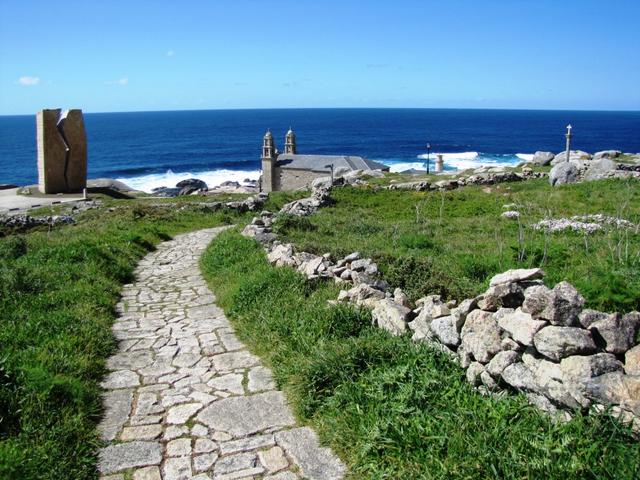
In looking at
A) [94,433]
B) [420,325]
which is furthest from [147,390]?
[420,325]

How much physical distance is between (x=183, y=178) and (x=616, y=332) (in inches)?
3022

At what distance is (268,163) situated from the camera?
5559 cm

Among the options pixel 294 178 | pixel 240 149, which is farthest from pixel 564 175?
pixel 240 149

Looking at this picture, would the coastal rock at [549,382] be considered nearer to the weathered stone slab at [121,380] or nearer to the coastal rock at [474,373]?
the coastal rock at [474,373]

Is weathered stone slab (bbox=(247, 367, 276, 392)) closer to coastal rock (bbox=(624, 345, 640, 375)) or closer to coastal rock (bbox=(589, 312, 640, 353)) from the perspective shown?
coastal rock (bbox=(589, 312, 640, 353))

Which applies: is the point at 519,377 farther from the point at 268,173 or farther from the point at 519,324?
the point at 268,173

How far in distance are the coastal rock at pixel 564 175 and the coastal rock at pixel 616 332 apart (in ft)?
69.5

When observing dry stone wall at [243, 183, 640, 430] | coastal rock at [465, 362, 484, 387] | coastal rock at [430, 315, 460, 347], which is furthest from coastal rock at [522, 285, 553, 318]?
coastal rock at [430, 315, 460, 347]

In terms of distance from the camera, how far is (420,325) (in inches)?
228

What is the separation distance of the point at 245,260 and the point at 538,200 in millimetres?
12364

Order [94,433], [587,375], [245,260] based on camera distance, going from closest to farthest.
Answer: [587,375] < [94,433] < [245,260]

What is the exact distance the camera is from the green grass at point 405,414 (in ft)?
11.7

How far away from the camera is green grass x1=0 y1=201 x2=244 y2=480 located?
418cm

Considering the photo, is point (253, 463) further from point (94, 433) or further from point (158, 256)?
point (158, 256)
